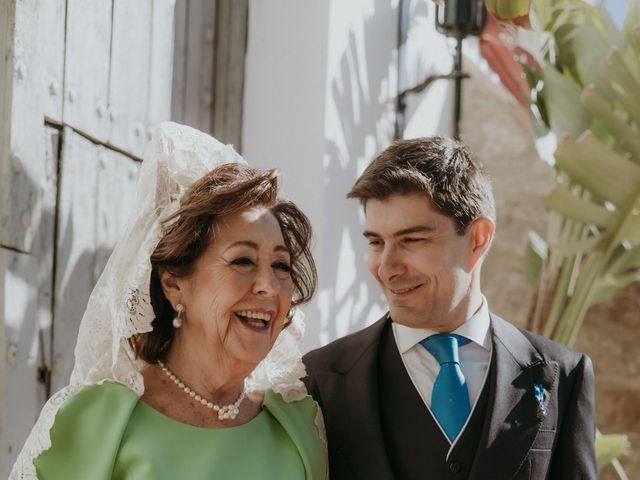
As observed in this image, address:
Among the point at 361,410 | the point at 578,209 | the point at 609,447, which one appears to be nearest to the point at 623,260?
the point at 578,209

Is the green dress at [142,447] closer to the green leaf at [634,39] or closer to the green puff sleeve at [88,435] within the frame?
the green puff sleeve at [88,435]

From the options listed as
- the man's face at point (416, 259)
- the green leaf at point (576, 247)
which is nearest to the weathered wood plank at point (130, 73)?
the man's face at point (416, 259)

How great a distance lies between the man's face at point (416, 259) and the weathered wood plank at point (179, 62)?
126 centimetres

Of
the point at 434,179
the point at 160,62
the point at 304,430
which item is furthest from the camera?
the point at 160,62

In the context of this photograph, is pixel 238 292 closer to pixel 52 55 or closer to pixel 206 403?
pixel 206 403

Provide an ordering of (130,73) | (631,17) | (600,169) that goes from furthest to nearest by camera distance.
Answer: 1. (631,17)
2. (600,169)
3. (130,73)

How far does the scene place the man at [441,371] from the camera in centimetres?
275

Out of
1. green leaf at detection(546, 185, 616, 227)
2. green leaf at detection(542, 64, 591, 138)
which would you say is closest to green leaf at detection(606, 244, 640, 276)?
green leaf at detection(546, 185, 616, 227)

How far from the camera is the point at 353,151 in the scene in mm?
4430

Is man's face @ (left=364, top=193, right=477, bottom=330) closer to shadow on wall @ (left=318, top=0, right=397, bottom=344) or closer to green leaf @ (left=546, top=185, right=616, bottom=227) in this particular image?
shadow on wall @ (left=318, top=0, right=397, bottom=344)

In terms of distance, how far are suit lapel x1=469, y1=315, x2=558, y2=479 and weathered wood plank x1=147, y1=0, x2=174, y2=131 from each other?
1.39 meters

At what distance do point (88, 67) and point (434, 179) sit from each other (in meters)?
1.10

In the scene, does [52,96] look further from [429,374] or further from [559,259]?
[559,259]

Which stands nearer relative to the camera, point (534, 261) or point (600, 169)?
point (600, 169)
